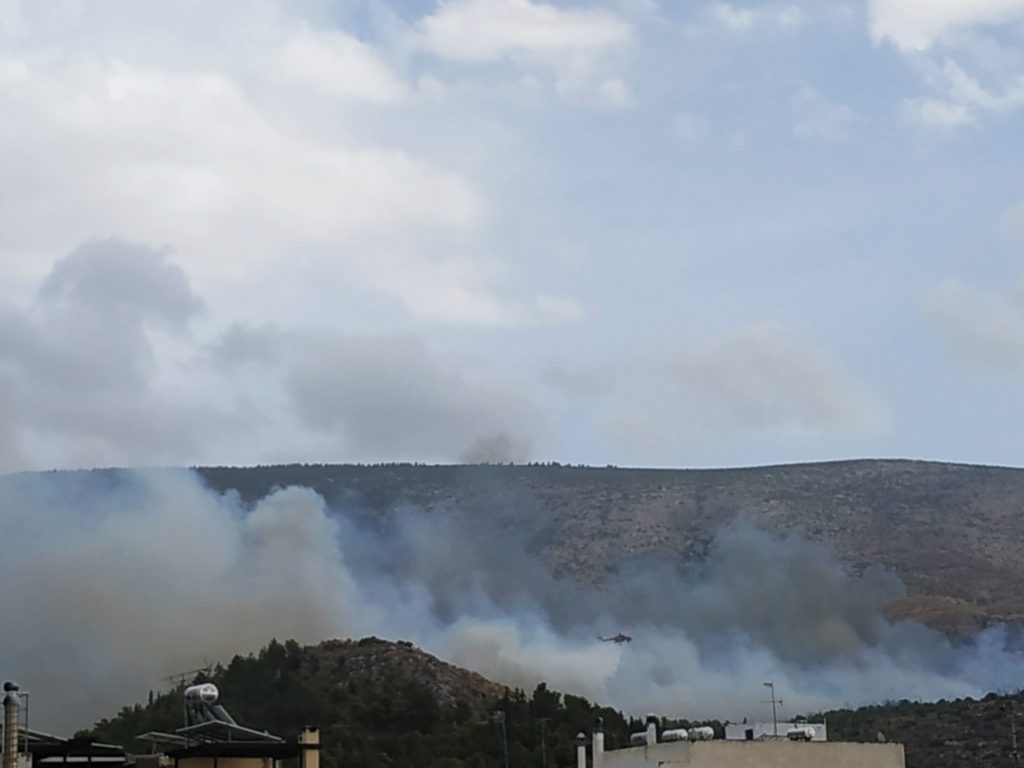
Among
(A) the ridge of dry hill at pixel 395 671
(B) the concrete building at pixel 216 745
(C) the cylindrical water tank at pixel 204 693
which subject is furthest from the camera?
(A) the ridge of dry hill at pixel 395 671

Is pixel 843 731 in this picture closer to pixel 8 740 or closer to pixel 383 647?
pixel 383 647

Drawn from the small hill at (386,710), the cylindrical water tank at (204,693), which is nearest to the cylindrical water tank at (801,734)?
the cylindrical water tank at (204,693)

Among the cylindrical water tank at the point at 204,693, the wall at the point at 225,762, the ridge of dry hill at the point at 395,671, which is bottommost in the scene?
the wall at the point at 225,762

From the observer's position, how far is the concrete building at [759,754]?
6562cm

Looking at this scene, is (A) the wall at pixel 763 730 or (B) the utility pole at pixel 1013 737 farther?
(B) the utility pole at pixel 1013 737

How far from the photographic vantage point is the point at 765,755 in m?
66.6

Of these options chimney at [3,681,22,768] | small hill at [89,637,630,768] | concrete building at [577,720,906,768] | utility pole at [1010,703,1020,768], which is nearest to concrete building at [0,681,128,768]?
chimney at [3,681,22,768]

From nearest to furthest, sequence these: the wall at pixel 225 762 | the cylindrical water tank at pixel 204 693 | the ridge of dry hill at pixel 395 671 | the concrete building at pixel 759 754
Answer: the wall at pixel 225 762, the concrete building at pixel 759 754, the cylindrical water tank at pixel 204 693, the ridge of dry hill at pixel 395 671

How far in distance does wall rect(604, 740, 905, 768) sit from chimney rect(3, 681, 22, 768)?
2387 cm

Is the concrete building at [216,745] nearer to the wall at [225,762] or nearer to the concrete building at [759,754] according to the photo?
the wall at [225,762]

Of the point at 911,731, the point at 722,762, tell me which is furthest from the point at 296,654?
the point at 722,762

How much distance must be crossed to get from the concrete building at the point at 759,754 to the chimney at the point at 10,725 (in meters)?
24.0

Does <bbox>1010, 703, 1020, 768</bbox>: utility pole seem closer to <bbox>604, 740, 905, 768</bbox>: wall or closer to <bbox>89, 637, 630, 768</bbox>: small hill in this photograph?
<bbox>89, 637, 630, 768</bbox>: small hill

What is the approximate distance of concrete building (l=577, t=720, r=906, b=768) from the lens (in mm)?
65625
